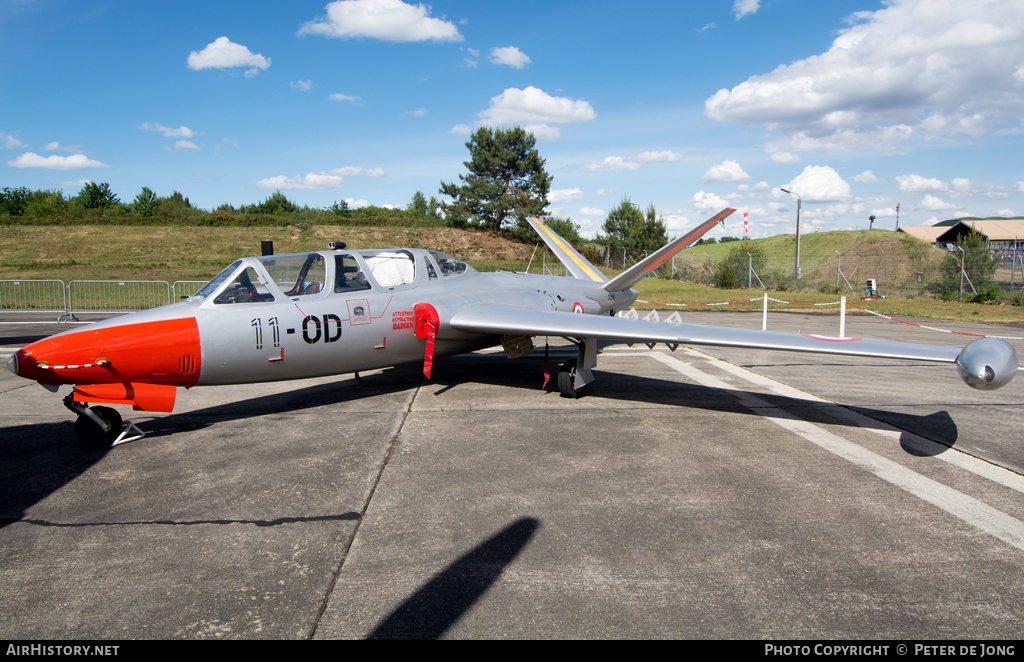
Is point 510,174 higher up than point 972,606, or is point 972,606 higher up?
point 510,174

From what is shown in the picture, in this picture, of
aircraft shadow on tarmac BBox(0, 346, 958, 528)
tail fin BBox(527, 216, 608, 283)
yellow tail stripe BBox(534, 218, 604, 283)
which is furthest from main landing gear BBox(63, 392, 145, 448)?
yellow tail stripe BBox(534, 218, 604, 283)

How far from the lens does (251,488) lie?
16.0ft

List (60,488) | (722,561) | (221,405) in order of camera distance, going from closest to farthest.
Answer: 1. (722,561)
2. (60,488)
3. (221,405)

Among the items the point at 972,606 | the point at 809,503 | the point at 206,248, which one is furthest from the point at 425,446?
the point at 206,248

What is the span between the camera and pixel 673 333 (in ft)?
22.9

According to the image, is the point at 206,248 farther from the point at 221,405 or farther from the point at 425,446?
the point at 425,446

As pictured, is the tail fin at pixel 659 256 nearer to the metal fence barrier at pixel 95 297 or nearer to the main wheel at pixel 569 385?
the main wheel at pixel 569 385

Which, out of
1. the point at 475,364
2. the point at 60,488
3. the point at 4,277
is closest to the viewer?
the point at 60,488

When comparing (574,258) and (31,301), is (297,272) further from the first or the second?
(31,301)

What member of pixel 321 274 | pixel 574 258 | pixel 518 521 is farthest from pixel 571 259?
pixel 518 521

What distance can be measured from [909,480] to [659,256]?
6369mm

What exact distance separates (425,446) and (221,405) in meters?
3.87

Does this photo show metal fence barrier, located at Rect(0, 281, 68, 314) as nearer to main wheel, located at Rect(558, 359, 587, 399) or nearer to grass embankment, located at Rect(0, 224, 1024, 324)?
grass embankment, located at Rect(0, 224, 1024, 324)

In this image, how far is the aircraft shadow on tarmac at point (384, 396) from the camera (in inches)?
207
